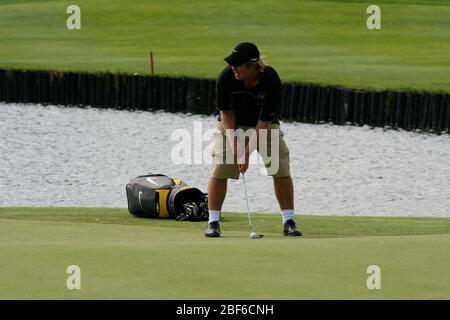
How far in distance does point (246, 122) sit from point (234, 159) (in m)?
0.40

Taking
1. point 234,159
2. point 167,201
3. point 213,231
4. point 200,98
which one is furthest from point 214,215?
point 200,98

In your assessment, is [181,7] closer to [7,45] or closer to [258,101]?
[7,45]

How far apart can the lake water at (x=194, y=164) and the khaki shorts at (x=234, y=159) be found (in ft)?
34.0

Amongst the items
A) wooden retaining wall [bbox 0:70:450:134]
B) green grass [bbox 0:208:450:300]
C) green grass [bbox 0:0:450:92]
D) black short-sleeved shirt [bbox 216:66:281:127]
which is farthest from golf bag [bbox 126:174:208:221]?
green grass [bbox 0:0:450:92]

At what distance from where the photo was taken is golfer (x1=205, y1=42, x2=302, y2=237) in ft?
41.3

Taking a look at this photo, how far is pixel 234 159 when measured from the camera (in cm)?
1318

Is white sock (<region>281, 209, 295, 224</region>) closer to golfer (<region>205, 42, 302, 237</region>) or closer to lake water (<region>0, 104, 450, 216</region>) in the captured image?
golfer (<region>205, 42, 302, 237</region>)

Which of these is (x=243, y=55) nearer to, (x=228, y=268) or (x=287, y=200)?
(x=287, y=200)

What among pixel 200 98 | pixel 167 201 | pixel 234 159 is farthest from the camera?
pixel 200 98

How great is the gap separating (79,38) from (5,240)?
41286 mm

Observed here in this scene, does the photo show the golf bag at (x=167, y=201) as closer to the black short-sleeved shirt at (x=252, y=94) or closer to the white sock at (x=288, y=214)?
the white sock at (x=288, y=214)

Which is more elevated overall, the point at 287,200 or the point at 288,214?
the point at 287,200

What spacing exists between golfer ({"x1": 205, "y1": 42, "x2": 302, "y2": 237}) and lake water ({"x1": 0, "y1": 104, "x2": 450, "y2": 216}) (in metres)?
10.3

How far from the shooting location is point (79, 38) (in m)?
53.8
